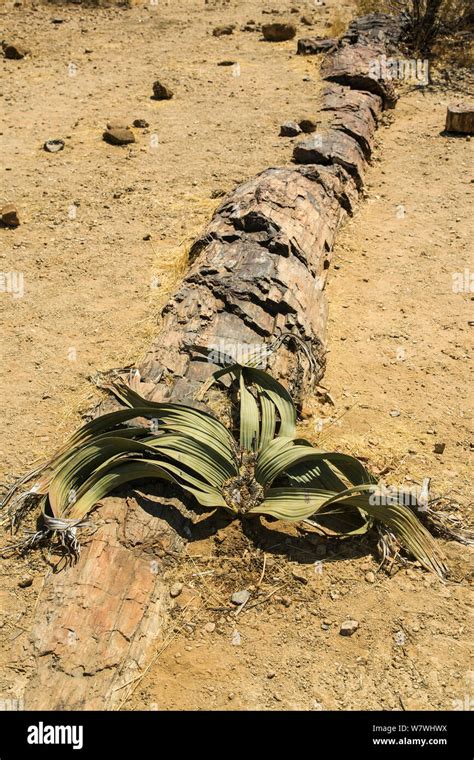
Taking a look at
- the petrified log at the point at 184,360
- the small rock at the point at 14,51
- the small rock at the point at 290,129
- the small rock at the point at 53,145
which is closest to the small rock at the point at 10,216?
the small rock at the point at 53,145

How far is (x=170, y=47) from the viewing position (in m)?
9.29

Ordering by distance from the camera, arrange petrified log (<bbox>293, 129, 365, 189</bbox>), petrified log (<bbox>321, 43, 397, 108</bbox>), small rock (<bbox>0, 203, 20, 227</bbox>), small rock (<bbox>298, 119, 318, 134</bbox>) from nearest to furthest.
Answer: small rock (<bbox>0, 203, 20, 227</bbox>)
petrified log (<bbox>293, 129, 365, 189</bbox>)
small rock (<bbox>298, 119, 318, 134</bbox>)
petrified log (<bbox>321, 43, 397, 108</bbox>)

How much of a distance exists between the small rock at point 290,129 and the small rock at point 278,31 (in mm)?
3127

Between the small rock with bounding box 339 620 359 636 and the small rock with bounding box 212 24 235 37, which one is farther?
the small rock with bounding box 212 24 235 37

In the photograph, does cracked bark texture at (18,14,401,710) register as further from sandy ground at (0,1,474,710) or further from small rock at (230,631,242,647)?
small rock at (230,631,242,647)

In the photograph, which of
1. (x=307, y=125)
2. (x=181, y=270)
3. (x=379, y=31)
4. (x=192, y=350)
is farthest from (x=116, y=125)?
(x=192, y=350)

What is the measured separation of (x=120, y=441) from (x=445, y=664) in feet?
4.83

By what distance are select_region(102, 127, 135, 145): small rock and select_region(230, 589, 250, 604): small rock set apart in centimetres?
521

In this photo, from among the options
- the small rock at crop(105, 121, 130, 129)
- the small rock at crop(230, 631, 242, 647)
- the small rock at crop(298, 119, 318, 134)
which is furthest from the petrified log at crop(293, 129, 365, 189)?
the small rock at crop(230, 631, 242, 647)

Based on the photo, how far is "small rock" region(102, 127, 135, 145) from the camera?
677 centimetres

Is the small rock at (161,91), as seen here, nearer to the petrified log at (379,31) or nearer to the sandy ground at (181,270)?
the sandy ground at (181,270)

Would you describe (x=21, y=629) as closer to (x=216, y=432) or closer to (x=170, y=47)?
(x=216, y=432)

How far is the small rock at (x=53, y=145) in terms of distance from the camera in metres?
6.68

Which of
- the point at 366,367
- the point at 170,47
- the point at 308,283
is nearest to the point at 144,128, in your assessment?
the point at 170,47
